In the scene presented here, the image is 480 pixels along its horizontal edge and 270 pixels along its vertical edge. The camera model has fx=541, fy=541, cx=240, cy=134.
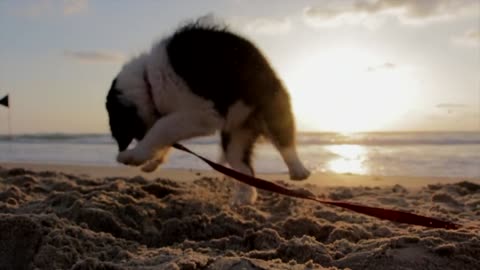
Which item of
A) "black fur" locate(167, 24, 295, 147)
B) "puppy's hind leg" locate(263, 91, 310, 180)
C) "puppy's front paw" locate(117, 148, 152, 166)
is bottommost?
"puppy's front paw" locate(117, 148, 152, 166)

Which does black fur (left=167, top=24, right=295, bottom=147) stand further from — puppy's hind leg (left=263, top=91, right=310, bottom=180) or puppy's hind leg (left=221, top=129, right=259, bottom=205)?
puppy's hind leg (left=221, top=129, right=259, bottom=205)

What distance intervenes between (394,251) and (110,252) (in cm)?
136

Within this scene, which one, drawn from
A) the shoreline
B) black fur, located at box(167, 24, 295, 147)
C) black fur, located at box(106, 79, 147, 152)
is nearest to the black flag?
the shoreline

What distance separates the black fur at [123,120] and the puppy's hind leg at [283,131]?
105cm

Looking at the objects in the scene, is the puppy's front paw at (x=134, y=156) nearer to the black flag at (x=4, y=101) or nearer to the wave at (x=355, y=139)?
the black flag at (x=4, y=101)

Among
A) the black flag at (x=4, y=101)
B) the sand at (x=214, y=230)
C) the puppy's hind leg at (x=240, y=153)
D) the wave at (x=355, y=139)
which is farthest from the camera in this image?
the wave at (x=355, y=139)

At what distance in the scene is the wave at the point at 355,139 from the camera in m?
16.3

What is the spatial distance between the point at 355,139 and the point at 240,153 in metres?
15.0

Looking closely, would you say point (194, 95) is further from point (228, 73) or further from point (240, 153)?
point (240, 153)

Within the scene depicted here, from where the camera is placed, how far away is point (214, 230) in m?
3.55

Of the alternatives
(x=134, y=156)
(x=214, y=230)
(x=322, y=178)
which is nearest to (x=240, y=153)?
(x=134, y=156)

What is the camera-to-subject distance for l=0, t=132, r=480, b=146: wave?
16.3 meters

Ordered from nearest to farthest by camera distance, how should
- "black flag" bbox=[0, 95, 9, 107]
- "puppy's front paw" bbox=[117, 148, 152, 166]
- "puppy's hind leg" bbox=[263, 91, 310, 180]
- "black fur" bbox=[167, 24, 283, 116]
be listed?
"puppy's front paw" bbox=[117, 148, 152, 166]
"black fur" bbox=[167, 24, 283, 116]
"puppy's hind leg" bbox=[263, 91, 310, 180]
"black flag" bbox=[0, 95, 9, 107]

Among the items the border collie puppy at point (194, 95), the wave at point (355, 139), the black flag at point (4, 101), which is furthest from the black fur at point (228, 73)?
the wave at point (355, 139)
